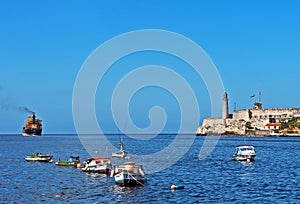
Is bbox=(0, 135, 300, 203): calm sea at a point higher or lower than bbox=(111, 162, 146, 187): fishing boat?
lower

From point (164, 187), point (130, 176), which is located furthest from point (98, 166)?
point (164, 187)

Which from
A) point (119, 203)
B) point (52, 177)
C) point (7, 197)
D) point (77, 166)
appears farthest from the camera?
point (77, 166)

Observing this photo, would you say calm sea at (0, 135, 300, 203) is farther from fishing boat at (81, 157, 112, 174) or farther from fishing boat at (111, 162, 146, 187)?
fishing boat at (81, 157, 112, 174)

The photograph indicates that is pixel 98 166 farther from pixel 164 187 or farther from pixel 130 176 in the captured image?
pixel 164 187

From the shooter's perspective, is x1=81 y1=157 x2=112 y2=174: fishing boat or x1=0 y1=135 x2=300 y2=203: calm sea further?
x1=81 y1=157 x2=112 y2=174: fishing boat

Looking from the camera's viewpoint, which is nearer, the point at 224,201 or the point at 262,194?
the point at 224,201

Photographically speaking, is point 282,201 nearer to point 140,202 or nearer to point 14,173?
point 140,202

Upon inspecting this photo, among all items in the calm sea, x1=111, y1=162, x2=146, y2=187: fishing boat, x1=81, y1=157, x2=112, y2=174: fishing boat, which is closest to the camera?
the calm sea

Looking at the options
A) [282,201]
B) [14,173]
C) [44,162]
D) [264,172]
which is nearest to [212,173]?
[264,172]

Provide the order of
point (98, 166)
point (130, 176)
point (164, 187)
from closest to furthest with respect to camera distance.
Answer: point (164, 187)
point (130, 176)
point (98, 166)

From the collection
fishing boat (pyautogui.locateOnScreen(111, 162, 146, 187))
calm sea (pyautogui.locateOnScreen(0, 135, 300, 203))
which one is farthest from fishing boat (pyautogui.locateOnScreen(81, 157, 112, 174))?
fishing boat (pyautogui.locateOnScreen(111, 162, 146, 187))

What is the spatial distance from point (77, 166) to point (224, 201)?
3639cm

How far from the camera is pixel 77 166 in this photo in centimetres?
6919

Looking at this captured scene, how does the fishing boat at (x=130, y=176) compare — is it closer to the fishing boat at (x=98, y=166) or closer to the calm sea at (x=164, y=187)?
the calm sea at (x=164, y=187)
